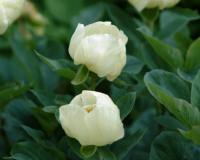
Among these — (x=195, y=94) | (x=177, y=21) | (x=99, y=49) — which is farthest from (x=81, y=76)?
(x=177, y=21)

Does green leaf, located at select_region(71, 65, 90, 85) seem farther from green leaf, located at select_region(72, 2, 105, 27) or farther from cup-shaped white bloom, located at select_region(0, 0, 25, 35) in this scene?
green leaf, located at select_region(72, 2, 105, 27)

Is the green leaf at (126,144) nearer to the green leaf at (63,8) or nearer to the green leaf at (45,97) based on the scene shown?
the green leaf at (45,97)

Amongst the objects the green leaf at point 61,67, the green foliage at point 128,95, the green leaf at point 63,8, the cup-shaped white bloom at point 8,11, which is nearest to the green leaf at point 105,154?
the green foliage at point 128,95

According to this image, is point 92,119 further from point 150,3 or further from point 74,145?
point 150,3

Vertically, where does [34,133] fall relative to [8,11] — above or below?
below

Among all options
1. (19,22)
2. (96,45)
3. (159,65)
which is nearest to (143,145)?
(159,65)

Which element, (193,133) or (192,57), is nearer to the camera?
(193,133)

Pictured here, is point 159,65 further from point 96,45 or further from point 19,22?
point 19,22
